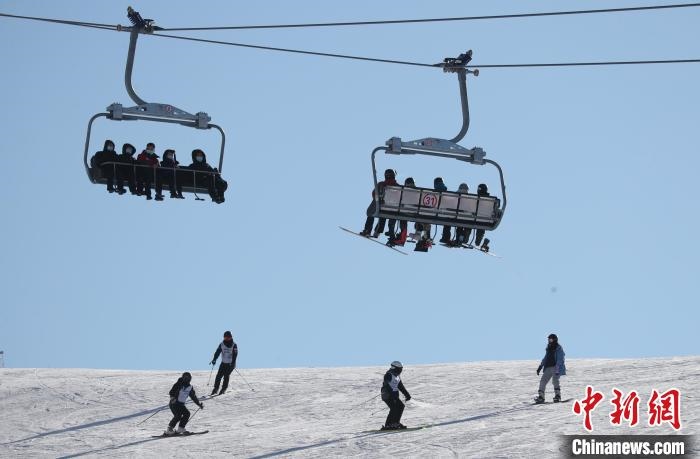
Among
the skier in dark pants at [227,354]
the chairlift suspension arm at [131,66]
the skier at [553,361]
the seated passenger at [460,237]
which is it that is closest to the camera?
the chairlift suspension arm at [131,66]

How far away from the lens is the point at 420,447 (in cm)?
2761

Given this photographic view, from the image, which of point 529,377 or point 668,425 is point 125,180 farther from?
point 529,377

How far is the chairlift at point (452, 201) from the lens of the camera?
2402 centimetres

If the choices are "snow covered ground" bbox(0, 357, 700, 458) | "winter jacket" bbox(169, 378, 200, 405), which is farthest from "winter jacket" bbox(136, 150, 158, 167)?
"snow covered ground" bbox(0, 357, 700, 458)

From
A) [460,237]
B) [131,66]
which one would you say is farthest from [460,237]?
[131,66]

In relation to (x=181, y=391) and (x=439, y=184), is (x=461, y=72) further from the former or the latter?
(x=181, y=391)

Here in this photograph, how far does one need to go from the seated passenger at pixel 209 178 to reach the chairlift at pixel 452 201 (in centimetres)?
242

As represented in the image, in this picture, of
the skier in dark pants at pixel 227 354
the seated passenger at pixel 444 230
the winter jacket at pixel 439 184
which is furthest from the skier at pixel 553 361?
the skier in dark pants at pixel 227 354

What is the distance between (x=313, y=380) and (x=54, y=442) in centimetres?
769

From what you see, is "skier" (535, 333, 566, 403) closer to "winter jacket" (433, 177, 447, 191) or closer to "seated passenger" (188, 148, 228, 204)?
"winter jacket" (433, 177, 447, 191)

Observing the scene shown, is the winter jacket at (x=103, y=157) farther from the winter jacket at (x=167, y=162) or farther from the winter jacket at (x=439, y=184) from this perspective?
the winter jacket at (x=439, y=184)

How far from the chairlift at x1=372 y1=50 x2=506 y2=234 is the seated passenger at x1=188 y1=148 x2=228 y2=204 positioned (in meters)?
2.42

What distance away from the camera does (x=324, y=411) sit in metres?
32.6

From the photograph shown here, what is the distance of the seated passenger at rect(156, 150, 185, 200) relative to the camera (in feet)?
84.1
